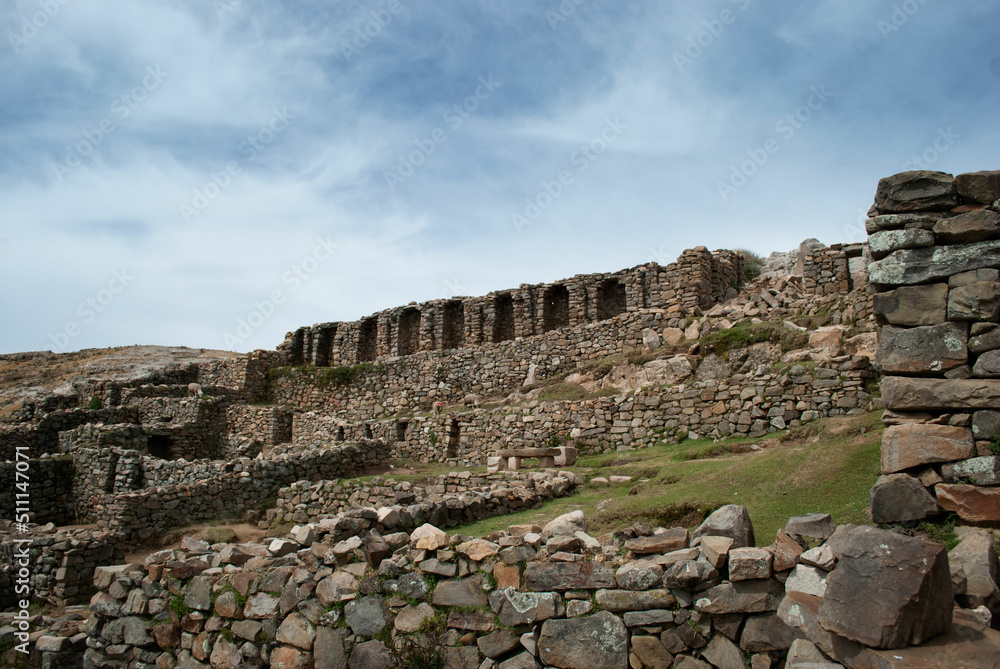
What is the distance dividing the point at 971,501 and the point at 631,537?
3.09 m

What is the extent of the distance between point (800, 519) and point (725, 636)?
1.33 metres

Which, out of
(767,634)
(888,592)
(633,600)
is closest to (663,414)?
(633,600)

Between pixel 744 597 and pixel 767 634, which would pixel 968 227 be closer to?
pixel 744 597

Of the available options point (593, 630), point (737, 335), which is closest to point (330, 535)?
point (593, 630)

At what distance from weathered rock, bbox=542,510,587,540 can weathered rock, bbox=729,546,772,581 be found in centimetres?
178

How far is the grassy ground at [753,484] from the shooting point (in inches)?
297

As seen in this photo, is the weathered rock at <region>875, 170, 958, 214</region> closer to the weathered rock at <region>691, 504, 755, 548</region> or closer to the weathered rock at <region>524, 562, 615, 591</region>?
the weathered rock at <region>691, 504, 755, 548</region>

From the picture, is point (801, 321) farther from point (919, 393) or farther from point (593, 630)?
point (593, 630)

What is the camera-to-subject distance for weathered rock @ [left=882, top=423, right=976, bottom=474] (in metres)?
5.73

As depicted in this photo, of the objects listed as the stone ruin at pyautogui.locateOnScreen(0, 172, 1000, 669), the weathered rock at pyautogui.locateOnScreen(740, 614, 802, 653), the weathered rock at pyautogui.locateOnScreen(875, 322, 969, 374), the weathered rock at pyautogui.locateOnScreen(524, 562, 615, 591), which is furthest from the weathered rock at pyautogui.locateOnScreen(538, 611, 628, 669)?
the weathered rock at pyautogui.locateOnScreen(875, 322, 969, 374)

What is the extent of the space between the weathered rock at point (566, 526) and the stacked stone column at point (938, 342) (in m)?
3.00

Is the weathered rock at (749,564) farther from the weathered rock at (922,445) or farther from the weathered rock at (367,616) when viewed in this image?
the weathered rock at (367,616)

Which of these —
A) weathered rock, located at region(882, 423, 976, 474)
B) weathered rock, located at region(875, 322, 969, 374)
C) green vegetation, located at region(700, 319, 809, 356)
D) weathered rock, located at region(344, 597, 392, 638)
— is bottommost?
weathered rock, located at region(344, 597, 392, 638)

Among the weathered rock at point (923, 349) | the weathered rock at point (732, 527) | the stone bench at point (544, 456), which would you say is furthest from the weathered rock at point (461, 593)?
the stone bench at point (544, 456)
